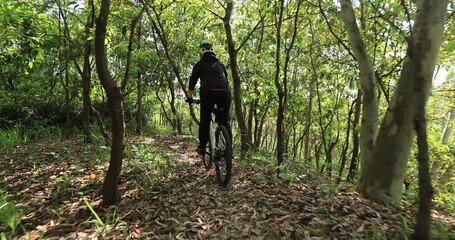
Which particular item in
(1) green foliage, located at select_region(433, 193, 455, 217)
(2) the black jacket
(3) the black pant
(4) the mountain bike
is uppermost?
(2) the black jacket

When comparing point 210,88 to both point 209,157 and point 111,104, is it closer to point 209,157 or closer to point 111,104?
point 209,157

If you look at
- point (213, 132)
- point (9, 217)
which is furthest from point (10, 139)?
point (213, 132)

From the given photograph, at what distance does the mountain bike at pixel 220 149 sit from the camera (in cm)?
474

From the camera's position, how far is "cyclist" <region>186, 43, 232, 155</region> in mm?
4898

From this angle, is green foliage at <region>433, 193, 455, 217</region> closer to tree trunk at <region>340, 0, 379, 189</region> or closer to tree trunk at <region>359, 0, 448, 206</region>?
tree trunk at <region>340, 0, 379, 189</region>

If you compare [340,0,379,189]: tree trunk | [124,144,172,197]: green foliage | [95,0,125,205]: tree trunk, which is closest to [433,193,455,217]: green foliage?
[340,0,379,189]: tree trunk

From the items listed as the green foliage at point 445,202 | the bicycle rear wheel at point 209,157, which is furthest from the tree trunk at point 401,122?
the green foliage at point 445,202

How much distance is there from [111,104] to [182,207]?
4.80 feet

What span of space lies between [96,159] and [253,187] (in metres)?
2.92

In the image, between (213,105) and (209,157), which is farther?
(209,157)

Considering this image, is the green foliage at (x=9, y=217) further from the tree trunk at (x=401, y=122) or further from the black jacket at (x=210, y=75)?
the tree trunk at (x=401, y=122)

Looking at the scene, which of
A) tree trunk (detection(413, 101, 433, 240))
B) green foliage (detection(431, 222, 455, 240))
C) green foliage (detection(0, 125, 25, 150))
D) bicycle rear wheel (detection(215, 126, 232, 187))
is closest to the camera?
tree trunk (detection(413, 101, 433, 240))

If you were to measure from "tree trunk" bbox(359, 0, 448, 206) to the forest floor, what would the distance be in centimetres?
25

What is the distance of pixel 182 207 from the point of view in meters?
4.03
